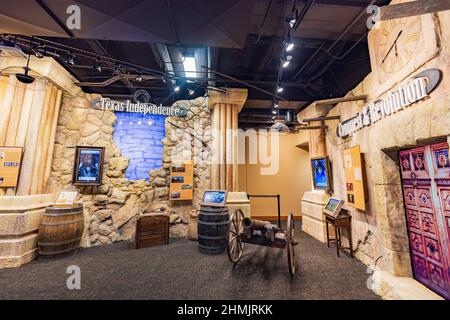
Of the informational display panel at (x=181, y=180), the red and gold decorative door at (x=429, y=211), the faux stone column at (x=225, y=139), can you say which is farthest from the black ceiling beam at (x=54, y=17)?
the red and gold decorative door at (x=429, y=211)

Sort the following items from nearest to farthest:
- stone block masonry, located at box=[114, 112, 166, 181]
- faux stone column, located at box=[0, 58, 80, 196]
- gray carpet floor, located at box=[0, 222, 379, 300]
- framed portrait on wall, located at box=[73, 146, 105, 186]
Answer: gray carpet floor, located at box=[0, 222, 379, 300] → faux stone column, located at box=[0, 58, 80, 196] → framed portrait on wall, located at box=[73, 146, 105, 186] → stone block masonry, located at box=[114, 112, 166, 181]

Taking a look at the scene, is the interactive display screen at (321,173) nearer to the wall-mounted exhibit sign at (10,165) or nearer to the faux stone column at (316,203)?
the faux stone column at (316,203)

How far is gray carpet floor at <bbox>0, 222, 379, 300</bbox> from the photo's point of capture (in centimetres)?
231

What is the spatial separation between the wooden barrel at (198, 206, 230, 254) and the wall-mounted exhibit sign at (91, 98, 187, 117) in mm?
2895

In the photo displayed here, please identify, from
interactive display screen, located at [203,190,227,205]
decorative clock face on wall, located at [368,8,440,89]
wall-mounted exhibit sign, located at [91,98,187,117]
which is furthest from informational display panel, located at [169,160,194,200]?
decorative clock face on wall, located at [368,8,440,89]

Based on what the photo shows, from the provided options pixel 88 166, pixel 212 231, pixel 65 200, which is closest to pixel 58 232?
pixel 65 200

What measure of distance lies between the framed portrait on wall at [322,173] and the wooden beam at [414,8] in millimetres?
3312

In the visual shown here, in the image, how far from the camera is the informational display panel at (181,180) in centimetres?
459

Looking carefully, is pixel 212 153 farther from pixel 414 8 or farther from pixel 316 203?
pixel 414 8

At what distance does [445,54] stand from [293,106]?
400 cm

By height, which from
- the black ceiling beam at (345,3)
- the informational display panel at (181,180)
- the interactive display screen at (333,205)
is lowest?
the interactive display screen at (333,205)

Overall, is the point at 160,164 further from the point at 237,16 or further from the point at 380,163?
the point at 380,163

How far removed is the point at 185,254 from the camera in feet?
11.7

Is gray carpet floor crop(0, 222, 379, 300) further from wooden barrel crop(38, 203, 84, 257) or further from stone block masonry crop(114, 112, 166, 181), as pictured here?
stone block masonry crop(114, 112, 166, 181)
